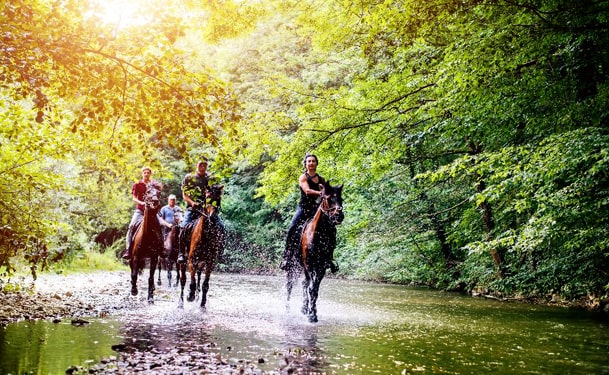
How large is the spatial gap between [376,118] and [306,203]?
3895 millimetres

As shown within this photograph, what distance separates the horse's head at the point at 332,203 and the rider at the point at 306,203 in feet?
0.90

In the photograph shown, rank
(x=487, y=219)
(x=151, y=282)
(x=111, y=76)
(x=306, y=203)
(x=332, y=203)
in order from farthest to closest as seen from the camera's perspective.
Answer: (x=487, y=219)
(x=151, y=282)
(x=306, y=203)
(x=332, y=203)
(x=111, y=76)

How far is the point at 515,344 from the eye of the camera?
283 inches

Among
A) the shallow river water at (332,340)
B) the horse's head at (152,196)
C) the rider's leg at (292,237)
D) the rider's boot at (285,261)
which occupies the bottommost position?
the shallow river water at (332,340)

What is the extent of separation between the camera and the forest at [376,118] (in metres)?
5.13

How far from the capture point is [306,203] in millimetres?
10273

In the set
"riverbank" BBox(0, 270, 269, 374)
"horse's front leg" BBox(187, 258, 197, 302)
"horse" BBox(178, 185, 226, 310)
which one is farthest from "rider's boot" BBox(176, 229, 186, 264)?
"riverbank" BBox(0, 270, 269, 374)

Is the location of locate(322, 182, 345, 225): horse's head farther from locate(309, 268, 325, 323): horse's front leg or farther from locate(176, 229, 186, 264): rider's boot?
locate(176, 229, 186, 264): rider's boot

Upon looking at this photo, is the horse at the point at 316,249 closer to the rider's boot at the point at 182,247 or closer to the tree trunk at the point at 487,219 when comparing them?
the rider's boot at the point at 182,247

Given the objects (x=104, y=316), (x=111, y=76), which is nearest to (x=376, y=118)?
(x=104, y=316)

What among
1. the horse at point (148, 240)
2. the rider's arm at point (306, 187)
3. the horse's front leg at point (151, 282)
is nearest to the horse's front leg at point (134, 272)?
the horse at point (148, 240)

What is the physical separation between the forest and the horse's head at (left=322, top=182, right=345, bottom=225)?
5.20 ft

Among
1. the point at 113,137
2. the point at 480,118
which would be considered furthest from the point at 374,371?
the point at 480,118

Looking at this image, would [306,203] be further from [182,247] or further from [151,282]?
[151,282]
